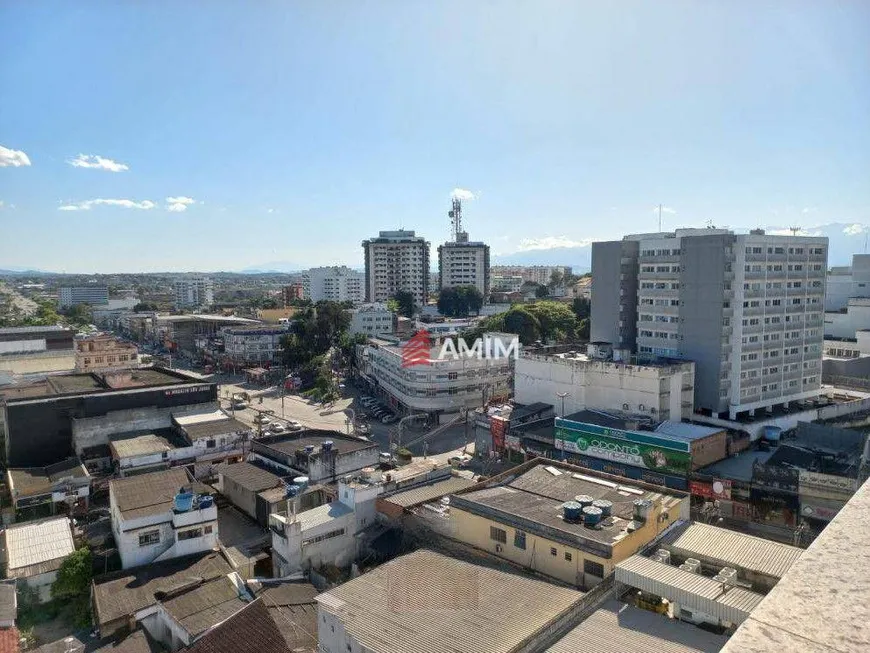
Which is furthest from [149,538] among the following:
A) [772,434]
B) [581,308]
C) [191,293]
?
[191,293]

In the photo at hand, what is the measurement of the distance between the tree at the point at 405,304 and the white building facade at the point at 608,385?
56.0 metres

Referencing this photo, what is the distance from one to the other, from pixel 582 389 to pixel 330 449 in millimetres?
15162

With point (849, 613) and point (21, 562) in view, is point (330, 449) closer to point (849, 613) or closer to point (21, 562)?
point (21, 562)

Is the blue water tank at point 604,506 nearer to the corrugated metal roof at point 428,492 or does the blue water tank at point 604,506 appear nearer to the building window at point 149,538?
the corrugated metal roof at point 428,492

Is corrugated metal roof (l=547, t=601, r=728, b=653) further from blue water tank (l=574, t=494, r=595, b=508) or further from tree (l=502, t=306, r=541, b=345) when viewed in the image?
tree (l=502, t=306, r=541, b=345)

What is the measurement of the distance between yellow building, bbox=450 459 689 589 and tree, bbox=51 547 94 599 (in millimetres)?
12160

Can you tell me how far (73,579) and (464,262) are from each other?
85.8 meters

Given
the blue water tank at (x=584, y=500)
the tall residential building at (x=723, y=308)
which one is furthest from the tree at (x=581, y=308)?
the blue water tank at (x=584, y=500)

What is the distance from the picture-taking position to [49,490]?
991 inches

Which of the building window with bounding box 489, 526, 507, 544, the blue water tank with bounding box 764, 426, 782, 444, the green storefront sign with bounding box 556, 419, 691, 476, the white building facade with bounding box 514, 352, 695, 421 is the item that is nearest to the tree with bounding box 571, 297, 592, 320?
the white building facade with bounding box 514, 352, 695, 421

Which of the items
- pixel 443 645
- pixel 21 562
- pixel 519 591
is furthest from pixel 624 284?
pixel 21 562

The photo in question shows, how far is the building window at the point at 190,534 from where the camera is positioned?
20234 mm

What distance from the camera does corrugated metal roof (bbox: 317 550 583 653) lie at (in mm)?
12562

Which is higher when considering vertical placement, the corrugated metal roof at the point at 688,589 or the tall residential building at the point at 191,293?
the tall residential building at the point at 191,293
